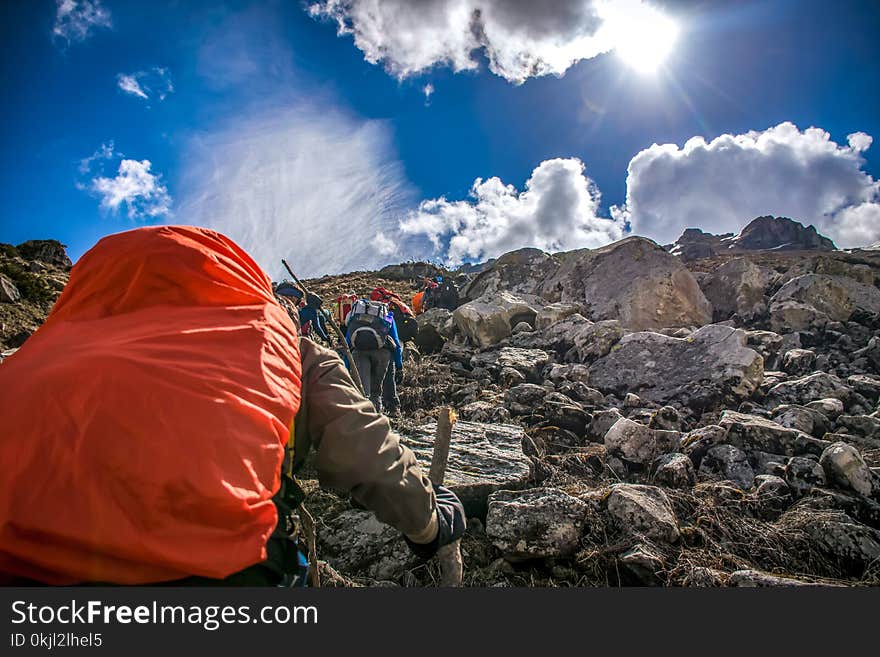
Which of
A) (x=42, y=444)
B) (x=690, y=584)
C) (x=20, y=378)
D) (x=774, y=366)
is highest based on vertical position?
(x=774, y=366)

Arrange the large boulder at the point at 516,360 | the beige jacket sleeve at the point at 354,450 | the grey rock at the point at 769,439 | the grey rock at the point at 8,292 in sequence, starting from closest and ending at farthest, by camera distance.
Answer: the beige jacket sleeve at the point at 354,450
the grey rock at the point at 769,439
the large boulder at the point at 516,360
the grey rock at the point at 8,292

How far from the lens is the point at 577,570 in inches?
123

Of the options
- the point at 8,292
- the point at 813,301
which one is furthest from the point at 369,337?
the point at 813,301

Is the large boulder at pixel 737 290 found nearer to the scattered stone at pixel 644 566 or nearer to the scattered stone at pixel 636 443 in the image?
Result: the scattered stone at pixel 636 443

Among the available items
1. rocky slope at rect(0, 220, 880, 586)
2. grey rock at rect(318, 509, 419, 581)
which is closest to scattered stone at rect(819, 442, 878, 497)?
rocky slope at rect(0, 220, 880, 586)

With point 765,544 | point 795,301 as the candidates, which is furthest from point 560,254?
point 765,544

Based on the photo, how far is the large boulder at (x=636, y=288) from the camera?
11.3 meters

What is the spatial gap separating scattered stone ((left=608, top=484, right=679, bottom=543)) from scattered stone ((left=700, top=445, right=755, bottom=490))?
52.3 inches

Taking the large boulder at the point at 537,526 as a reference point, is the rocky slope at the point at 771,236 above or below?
above

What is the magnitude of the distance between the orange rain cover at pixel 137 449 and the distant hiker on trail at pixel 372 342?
19.2 ft

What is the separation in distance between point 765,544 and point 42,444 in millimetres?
4439

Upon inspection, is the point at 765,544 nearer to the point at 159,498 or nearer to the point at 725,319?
the point at 159,498

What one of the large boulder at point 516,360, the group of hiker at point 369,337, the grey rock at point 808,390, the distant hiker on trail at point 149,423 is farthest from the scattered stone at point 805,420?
the distant hiker on trail at point 149,423

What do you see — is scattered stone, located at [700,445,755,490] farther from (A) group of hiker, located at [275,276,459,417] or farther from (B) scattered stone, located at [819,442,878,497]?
(A) group of hiker, located at [275,276,459,417]
